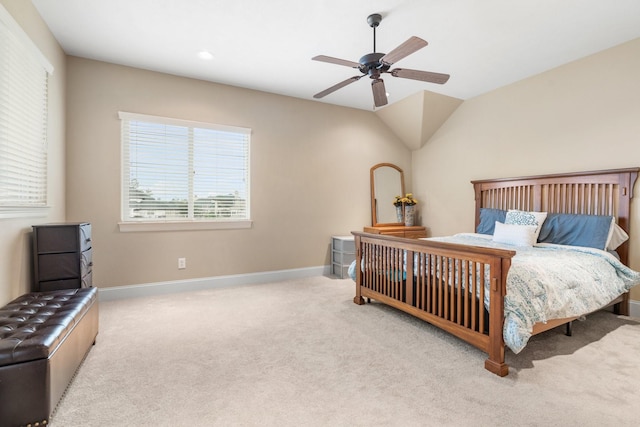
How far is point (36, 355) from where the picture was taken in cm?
144

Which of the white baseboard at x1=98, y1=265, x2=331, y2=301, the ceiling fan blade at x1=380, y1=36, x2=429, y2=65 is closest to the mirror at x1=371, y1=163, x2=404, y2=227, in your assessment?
the white baseboard at x1=98, y1=265, x2=331, y2=301

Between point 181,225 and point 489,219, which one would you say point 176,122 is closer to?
point 181,225

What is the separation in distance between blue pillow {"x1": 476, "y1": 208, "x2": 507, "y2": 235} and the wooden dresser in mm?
1188

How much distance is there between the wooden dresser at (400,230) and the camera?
196 inches

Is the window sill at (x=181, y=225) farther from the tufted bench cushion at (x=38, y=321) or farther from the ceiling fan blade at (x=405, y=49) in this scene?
the ceiling fan blade at (x=405, y=49)

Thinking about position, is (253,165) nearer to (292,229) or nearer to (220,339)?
(292,229)

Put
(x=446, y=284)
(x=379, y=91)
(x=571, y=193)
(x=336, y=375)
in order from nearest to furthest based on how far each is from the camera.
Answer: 1. (x=336, y=375)
2. (x=446, y=284)
3. (x=379, y=91)
4. (x=571, y=193)

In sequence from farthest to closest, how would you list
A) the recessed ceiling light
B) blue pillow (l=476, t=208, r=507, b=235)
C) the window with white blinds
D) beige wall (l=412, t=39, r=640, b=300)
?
blue pillow (l=476, t=208, r=507, b=235), the recessed ceiling light, beige wall (l=412, t=39, r=640, b=300), the window with white blinds

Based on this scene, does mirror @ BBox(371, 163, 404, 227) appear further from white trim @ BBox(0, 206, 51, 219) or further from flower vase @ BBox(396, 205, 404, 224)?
white trim @ BBox(0, 206, 51, 219)

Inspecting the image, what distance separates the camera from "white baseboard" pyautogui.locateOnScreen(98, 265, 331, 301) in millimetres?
3586

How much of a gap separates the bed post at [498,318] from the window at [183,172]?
3.14 m

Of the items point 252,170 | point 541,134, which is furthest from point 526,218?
point 252,170

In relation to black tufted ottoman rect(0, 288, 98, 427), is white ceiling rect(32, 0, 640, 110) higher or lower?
higher

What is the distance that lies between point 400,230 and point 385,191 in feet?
2.43
